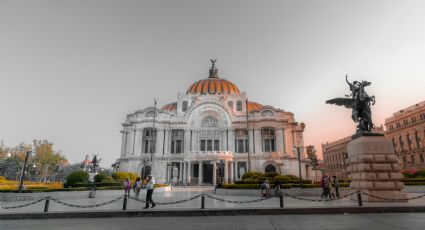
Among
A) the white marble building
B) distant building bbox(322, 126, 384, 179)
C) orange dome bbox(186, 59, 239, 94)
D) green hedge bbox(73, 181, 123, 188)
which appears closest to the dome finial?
orange dome bbox(186, 59, 239, 94)

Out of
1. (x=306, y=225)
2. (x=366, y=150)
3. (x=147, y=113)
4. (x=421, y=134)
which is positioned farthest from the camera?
(x=147, y=113)

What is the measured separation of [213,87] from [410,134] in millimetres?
46485

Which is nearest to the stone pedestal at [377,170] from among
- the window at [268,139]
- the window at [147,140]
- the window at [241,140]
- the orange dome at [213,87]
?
the window at [268,139]

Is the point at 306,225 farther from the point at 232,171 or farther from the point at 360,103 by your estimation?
the point at 232,171

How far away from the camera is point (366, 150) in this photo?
15141 millimetres

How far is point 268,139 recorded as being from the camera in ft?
188

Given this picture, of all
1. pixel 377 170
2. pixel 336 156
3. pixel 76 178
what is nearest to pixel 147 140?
pixel 76 178

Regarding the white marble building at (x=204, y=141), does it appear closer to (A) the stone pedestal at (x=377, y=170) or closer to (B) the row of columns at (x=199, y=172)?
(B) the row of columns at (x=199, y=172)

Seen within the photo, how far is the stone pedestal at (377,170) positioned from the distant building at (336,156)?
198ft

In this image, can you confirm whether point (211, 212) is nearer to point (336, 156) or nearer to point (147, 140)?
point (147, 140)

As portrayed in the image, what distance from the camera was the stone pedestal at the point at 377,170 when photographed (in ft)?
47.6

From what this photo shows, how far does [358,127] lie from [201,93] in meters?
53.8

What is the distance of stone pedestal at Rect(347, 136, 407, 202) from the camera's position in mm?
14516

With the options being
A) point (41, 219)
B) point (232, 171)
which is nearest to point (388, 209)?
point (41, 219)
